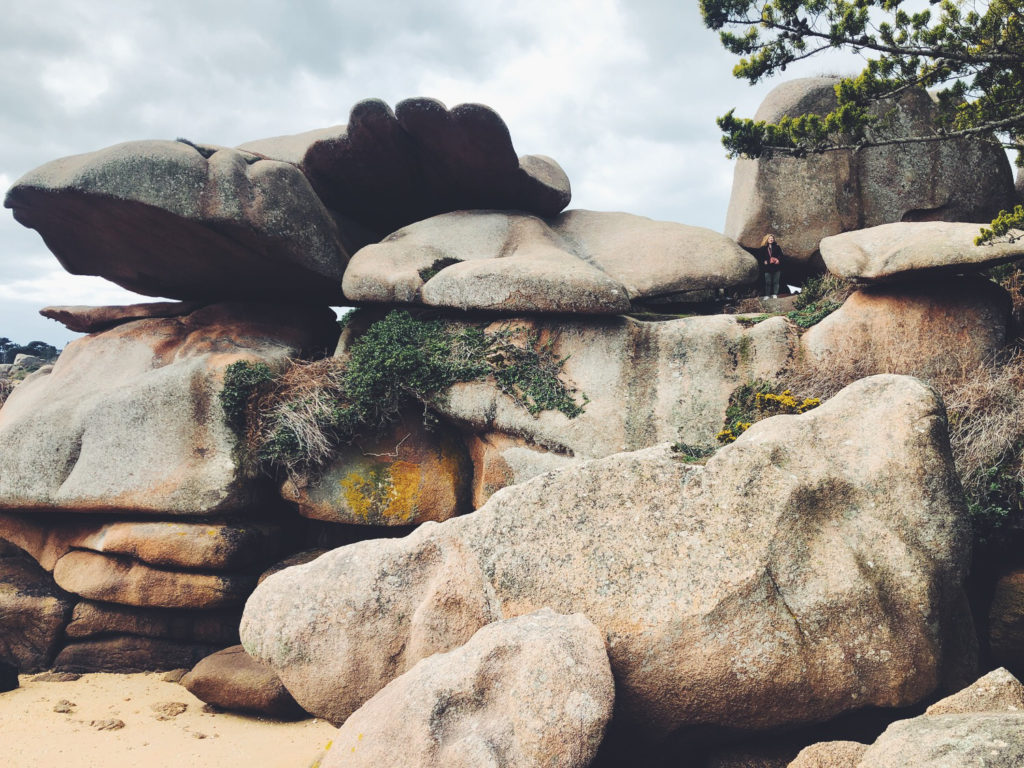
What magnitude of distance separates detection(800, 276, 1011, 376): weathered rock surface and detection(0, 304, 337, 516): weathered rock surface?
7662 mm

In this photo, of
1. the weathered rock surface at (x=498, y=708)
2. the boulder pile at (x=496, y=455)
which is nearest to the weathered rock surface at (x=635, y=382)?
the boulder pile at (x=496, y=455)

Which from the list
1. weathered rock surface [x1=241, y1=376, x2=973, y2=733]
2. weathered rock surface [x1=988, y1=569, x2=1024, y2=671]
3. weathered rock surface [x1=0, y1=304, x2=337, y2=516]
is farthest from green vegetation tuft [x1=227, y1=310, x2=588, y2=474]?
weathered rock surface [x1=988, y1=569, x2=1024, y2=671]

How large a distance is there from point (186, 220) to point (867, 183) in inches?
403

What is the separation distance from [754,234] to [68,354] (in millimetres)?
11322

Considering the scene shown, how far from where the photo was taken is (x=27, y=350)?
842 inches

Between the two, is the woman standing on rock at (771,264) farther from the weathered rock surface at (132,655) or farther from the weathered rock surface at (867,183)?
the weathered rock surface at (132,655)

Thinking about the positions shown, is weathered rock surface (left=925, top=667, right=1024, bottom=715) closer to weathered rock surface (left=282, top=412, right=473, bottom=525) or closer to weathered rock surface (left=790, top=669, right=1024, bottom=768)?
weathered rock surface (left=790, top=669, right=1024, bottom=768)

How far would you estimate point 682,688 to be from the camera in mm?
4492

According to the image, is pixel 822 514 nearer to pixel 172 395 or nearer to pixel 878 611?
pixel 878 611

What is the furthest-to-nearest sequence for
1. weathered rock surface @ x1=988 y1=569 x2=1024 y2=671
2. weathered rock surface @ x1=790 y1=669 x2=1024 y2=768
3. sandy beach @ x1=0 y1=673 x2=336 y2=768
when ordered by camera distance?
1. sandy beach @ x1=0 y1=673 x2=336 y2=768
2. weathered rock surface @ x1=988 y1=569 x2=1024 y2=671
3. weathered rock surface @ x1=790 y1=669 x2=1024 y2=768

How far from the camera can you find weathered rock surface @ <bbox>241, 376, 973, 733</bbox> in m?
4.49

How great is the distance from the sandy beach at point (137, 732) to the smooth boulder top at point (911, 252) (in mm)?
7278

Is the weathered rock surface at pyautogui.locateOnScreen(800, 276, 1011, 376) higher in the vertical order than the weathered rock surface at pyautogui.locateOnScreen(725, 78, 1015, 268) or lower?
lower

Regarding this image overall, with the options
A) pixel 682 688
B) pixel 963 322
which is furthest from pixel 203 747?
pixel 963 322
